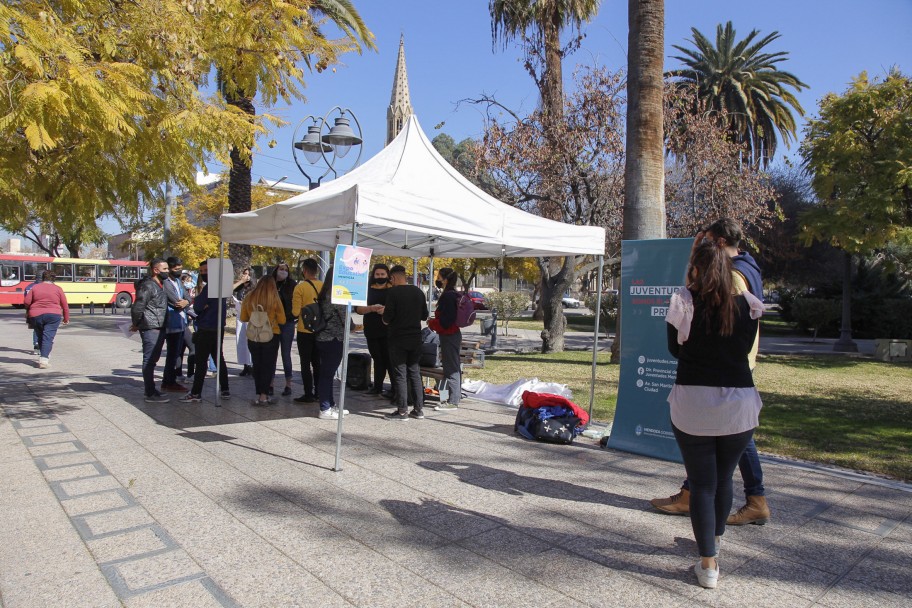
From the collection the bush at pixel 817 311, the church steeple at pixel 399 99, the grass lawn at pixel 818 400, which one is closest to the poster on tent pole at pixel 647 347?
the grass lawn at pixel 818 400

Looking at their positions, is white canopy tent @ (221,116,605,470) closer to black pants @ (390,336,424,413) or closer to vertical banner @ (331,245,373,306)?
vertical banner @ (331,245,373,306)

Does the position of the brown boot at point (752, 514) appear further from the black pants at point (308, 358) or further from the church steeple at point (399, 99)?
the church steeple at point (399, 99)

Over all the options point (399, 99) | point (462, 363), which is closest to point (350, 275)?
point (462, 363)

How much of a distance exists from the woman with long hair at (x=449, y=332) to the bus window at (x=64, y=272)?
32165 millimetres

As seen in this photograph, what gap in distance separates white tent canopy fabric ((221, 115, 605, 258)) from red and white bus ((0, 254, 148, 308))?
28977mm

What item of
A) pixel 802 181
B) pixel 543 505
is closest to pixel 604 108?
pixel 543 505

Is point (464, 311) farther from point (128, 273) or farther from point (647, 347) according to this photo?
point (128, 273)

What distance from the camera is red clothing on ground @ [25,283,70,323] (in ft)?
36.3

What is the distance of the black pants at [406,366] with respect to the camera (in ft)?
23.5

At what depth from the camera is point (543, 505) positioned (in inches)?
184

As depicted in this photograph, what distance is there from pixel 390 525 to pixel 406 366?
3.26m

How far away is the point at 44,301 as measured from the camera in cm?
1115

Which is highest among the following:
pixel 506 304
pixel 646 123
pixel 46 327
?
pixel 646 123

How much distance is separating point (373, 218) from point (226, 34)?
2.49 metres
